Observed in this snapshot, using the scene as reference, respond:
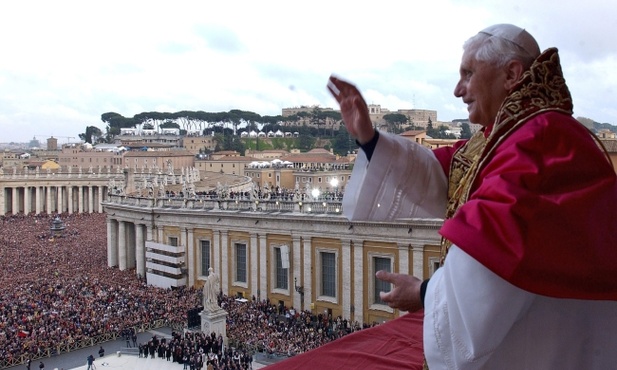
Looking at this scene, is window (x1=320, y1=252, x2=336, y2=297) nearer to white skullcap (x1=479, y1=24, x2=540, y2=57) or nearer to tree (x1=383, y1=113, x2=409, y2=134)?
white skullcap (x1=479, y1=24, x2=540, y2=57)

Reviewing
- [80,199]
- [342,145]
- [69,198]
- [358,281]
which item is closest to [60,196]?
[69,198]

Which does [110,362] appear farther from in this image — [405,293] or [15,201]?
[15,201]

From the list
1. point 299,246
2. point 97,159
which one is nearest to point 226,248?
point 299,246

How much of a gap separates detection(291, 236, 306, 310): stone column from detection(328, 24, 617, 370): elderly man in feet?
86.1

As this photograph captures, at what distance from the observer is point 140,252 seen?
37.2m

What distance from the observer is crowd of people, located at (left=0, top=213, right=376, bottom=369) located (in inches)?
879

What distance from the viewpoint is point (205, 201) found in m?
33.5

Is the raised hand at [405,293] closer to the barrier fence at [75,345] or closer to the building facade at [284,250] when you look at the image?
the building facade at [284,250]

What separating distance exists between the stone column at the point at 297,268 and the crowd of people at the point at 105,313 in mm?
657

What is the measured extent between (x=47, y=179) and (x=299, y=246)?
58.2 meters

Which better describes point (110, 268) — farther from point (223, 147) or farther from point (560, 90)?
point (223, 147)

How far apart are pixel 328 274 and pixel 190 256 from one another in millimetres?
9465

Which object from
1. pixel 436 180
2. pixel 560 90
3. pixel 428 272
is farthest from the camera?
pixel 428 272

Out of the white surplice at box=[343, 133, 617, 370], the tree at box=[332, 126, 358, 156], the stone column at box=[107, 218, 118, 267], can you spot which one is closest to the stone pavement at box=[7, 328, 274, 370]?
the stone column at box=[107, 218, 118, 267]
